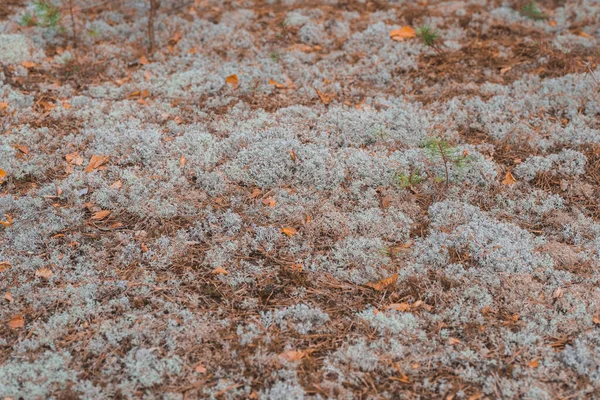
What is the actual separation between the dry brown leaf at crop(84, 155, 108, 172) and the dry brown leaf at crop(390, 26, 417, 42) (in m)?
3.70

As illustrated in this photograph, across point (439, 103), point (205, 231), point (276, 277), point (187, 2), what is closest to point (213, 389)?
point (276, 277)

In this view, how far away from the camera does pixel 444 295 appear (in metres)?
3.37

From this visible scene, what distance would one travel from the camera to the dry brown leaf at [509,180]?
14.1 feet

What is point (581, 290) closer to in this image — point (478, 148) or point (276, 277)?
point (478, 148)

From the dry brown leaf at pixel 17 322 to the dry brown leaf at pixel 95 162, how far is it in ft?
4.80

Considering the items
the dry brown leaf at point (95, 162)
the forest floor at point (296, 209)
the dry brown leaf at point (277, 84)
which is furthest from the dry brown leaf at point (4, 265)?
the dry brown leaf at point (277, 84)

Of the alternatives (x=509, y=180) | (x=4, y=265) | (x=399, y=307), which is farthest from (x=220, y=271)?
(x=509, y=180)

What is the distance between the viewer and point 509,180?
4.30 m

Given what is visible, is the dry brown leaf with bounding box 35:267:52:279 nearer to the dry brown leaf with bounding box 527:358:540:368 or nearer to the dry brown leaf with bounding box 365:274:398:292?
the dry brown leaf with bounding box 365:274:398:292

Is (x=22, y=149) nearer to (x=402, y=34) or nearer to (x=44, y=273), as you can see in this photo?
(x=44, y=273)

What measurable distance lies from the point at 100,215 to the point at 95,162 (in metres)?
0.67

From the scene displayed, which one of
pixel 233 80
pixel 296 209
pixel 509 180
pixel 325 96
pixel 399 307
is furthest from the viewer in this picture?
pixel 233 80

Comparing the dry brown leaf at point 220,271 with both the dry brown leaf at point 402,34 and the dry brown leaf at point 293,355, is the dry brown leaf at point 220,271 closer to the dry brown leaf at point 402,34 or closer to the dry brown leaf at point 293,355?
the dry brown leaf at point 293,355

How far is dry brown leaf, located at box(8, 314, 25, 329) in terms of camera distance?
3.15 meters
